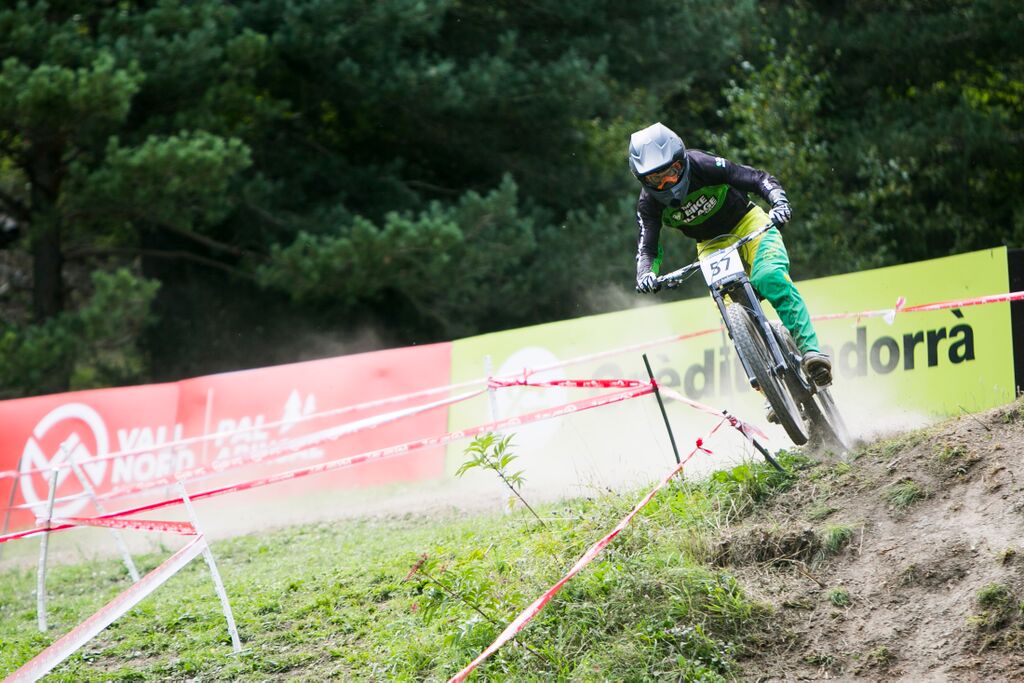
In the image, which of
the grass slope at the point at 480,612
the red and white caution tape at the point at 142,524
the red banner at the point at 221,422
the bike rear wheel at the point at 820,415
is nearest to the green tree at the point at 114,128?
the red banner at the point at 221,422

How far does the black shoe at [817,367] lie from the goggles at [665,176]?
4.62ft

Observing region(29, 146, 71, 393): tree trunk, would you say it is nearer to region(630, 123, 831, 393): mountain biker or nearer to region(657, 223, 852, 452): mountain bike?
region(630, 123, 831, 393): mountain biker

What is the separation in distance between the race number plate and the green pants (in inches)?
8.1

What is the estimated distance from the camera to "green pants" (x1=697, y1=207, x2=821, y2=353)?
716cm

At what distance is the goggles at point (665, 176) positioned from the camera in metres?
7.16

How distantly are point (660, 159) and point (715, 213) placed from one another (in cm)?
78

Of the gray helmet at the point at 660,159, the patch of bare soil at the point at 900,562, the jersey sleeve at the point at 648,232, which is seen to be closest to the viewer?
the patch of bare soil at the point at 900,562

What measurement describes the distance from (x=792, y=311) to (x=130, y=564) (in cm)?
540

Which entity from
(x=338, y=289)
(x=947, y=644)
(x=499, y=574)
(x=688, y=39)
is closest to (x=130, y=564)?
(x=499, y=574)

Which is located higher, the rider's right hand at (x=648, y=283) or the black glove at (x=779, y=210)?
the black glove at (x=779, y=210)

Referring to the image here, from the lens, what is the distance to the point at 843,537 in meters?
6.01

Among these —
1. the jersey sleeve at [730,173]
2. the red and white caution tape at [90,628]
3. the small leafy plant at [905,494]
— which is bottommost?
the small leafy plant at [905,494]

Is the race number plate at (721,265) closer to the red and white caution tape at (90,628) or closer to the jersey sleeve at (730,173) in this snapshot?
the jersey sleeve at (730,173)

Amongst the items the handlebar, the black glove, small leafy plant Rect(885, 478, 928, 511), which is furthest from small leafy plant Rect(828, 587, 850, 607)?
the black glove
